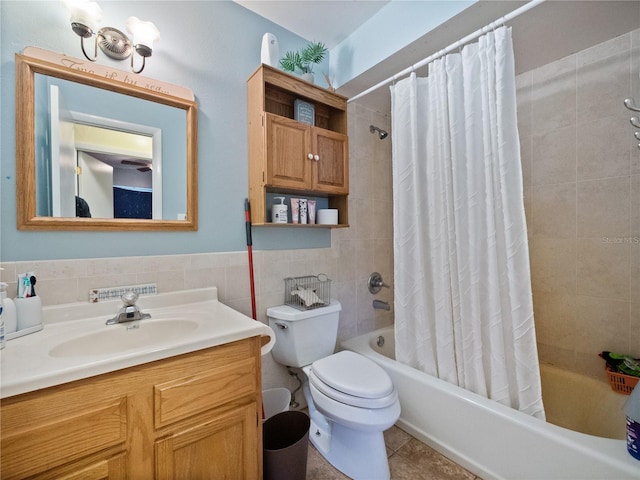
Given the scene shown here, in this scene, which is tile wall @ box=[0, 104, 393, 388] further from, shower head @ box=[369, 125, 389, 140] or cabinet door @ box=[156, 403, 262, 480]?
cabinet door @ box=[156, 403, 262, 480]

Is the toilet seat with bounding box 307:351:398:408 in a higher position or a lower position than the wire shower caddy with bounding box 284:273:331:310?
lower

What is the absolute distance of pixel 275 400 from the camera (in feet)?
5.31

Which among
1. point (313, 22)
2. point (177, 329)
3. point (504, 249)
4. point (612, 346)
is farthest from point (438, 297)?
point (313, 22)

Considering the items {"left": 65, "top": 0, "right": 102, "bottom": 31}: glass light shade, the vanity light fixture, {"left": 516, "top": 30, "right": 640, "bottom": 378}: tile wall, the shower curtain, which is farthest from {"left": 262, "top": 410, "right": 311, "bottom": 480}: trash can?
{"left": 65, "top": 0, "right": 102, "bottom": 31}: glass light shade

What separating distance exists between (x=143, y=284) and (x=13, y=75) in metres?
0.90

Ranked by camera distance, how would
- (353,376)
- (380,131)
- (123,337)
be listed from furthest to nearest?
(380,131)
(353,376)
(123,337)

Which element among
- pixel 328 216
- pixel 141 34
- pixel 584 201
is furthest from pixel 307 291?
pixel 584 201

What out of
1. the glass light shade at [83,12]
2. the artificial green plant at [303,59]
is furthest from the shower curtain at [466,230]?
the glass light shade at [83,12]

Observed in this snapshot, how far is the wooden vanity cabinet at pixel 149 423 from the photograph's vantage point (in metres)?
0.68

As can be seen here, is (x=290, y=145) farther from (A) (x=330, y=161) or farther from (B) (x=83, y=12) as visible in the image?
(B) (x=83, y=12)

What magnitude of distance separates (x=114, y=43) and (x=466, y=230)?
1.76 meters

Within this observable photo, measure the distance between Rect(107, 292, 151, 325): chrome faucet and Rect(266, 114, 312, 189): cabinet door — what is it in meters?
0.79

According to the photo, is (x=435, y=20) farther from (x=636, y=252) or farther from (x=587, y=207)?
(x=636, y=252)

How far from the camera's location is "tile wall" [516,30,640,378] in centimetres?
148
